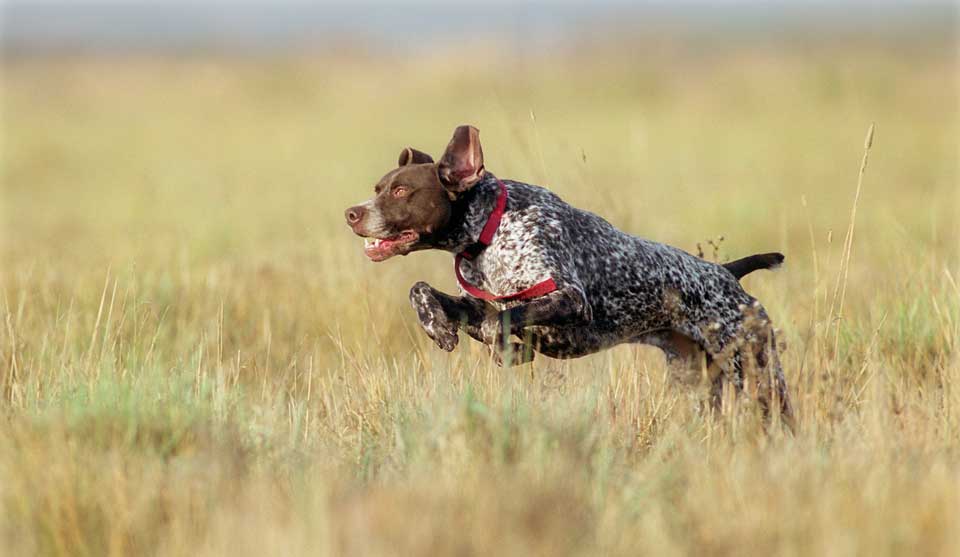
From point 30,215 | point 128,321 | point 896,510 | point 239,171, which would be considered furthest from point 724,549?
point 239,171

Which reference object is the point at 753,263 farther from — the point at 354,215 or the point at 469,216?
the point at 354,215

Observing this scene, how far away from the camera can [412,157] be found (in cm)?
547

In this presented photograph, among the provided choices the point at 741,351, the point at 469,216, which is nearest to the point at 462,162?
the point at 469,216

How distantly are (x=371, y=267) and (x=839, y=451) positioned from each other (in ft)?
16.2

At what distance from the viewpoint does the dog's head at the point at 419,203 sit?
5.12 metres

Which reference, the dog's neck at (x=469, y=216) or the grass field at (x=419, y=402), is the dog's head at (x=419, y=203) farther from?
the grass field at (x=419, y=402)

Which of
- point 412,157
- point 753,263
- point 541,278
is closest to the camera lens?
point 541,278

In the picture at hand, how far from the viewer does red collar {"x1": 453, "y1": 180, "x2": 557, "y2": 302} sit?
16.2ft

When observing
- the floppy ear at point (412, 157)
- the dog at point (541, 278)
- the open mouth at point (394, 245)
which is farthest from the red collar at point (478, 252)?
the floppy ear at point (412, 157)

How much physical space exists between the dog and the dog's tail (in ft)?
0.81

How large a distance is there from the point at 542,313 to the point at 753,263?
1.52 metres

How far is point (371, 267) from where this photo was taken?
863 cm

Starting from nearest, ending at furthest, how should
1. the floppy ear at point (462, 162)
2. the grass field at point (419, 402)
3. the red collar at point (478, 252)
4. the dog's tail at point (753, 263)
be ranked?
the grass field at point (419, 402) < the red collar at point (478, 252) < the floppy ear at point (462, 162) < the dog's tail at point (753, 263)

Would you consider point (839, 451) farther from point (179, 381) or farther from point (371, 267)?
point (371, 267)
